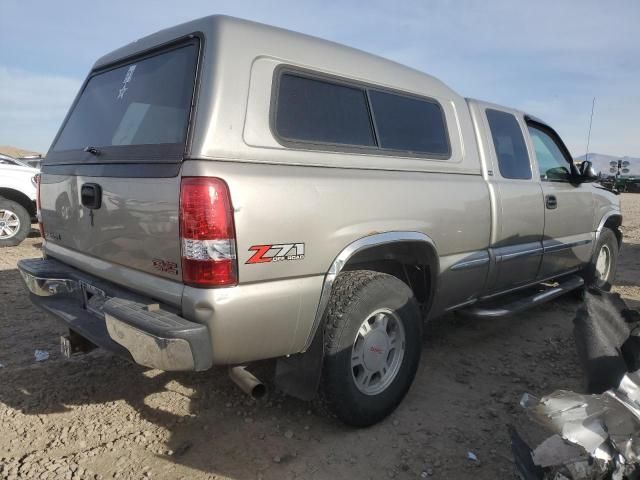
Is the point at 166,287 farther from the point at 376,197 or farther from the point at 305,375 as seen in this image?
the point at 376,197

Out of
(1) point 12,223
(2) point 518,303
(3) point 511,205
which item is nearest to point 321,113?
(3) point 511,205

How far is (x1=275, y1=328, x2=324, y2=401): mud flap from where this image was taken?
2.49 meters

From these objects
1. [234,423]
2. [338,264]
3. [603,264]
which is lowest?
[234,423]

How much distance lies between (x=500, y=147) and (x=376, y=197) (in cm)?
169

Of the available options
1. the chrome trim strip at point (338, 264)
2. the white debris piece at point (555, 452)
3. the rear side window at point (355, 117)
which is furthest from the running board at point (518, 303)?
the white debris piece at point (555, 452)

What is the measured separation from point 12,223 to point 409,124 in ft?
23.8

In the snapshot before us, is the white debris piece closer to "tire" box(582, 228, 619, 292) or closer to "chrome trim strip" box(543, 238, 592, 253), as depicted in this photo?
"chrome trim strip" box(543, 238, 592, 253)

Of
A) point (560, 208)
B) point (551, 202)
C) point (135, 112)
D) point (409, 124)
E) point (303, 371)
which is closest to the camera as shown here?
point (303, 371)

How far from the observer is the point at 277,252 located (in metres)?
2.20

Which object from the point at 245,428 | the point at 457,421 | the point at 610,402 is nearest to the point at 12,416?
the point at 245,428

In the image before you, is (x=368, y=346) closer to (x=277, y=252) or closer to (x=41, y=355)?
(x=277, y=252)

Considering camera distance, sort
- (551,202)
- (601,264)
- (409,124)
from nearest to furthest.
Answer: (409,124) < (551,202) < (601,264)

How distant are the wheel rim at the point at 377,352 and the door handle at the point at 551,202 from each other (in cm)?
204

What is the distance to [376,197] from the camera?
266 cm
